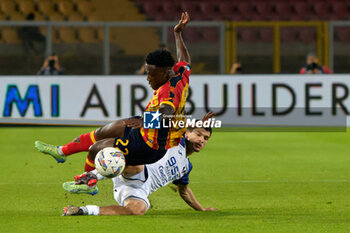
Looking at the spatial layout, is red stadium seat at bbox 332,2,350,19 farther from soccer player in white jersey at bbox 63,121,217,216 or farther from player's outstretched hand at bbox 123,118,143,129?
player's outstretched hand at bbox 123,118,143,129

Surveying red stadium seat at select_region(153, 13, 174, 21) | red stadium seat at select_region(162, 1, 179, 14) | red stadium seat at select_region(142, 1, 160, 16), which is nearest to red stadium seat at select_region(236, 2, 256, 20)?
red stadium seat at select_region(162, 1, 179, 14)

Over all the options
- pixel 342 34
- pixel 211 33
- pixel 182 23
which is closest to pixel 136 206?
pixel 182 23

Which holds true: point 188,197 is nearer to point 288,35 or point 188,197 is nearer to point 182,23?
point 182,23

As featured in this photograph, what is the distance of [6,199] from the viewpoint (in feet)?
31.1

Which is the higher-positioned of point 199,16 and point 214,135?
point 199,16

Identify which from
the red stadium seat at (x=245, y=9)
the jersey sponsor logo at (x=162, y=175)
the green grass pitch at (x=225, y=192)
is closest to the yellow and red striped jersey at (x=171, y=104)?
the jersey sponsor logo at (x=162, y=175)

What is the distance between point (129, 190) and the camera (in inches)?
315

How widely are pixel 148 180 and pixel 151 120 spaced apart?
0.66 metres

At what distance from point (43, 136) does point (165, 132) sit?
10506 mm

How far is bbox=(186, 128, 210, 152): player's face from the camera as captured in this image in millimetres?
8359

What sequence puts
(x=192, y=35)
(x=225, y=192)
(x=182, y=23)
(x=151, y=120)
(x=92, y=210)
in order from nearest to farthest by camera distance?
(x=92, y=210) → (x=151, y=120) → (x=182, y=23) → (x=225, y=192) → (x=192, y=35)

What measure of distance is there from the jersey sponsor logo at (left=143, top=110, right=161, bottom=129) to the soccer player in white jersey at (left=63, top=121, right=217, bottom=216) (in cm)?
41

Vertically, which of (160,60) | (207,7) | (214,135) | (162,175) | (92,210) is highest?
(207,7)

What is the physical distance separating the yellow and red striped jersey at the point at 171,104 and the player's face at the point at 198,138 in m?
0.14
